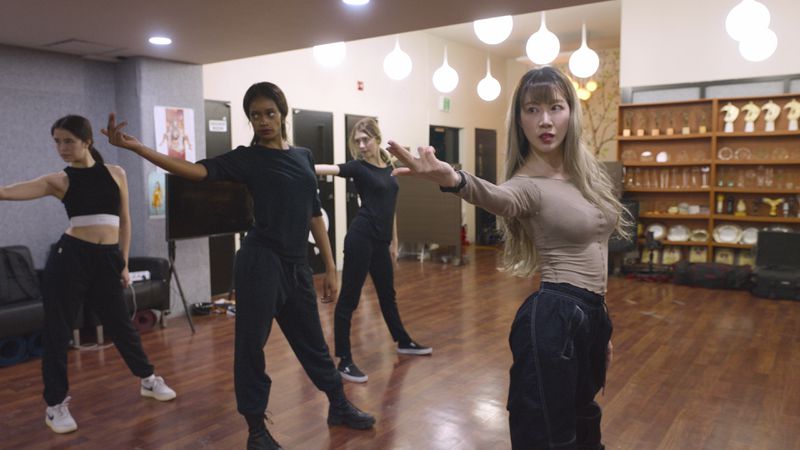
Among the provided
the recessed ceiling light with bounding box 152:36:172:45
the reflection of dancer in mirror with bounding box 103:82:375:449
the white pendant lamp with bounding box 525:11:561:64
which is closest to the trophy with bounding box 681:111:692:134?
the white pendant lamp with bounding box 525:11:561:64

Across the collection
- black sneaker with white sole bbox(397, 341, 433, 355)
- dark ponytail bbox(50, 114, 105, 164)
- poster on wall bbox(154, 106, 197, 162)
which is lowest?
black sneaker with white sole bbox(397, 341, 433, 355)

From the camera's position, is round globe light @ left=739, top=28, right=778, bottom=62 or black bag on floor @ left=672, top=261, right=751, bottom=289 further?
black bag on floor @ left=672, top=261, right=751, bottom=289

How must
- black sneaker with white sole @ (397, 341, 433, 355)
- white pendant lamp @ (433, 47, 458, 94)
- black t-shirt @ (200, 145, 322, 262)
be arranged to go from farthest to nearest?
white pendant lamp @ (433, 47, 458, 94) < black sneaker with white sole @ (397, 341, 433, 355) < black t-shirt @ (200, 145, 322, 262)

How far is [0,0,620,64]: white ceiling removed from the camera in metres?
3.50

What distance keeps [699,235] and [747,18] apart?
4.07 m

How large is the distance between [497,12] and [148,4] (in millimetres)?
2074

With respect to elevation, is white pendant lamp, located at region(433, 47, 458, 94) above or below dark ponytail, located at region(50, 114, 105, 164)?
above

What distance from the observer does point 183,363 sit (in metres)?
4.15

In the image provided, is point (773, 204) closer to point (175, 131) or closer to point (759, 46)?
point (759, 46)

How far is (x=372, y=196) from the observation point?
3736mm

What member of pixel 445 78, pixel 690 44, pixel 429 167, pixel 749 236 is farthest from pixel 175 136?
pixel 749 236

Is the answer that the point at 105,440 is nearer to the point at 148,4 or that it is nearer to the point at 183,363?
the point at 183,363

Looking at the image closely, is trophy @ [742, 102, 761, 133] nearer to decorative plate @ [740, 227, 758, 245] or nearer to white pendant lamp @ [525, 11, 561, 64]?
decorative plate @ [740, 227, 758, 245]

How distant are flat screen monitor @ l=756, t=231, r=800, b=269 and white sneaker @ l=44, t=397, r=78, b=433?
21.7ft
